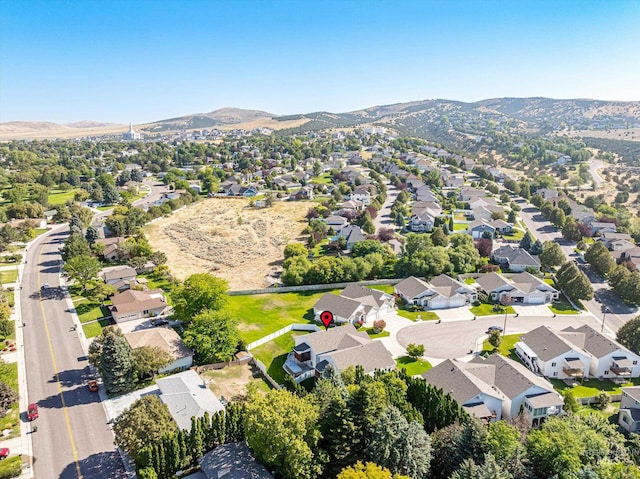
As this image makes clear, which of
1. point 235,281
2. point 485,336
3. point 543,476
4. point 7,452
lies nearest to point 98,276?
point 235,281

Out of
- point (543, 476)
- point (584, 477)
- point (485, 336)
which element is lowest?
point (485, 336)

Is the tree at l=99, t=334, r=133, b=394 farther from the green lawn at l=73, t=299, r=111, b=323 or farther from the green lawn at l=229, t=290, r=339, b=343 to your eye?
the green lawn at l=73, t=299, r=111, b=323

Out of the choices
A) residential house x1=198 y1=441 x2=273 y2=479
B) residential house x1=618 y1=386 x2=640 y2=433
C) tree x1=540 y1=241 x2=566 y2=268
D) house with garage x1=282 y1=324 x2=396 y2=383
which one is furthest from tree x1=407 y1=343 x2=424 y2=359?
tree x1=540 y1=241 x2=566 y2=268

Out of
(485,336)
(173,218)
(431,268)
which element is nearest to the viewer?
(485,336)

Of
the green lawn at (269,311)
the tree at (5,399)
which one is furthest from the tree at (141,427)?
the green lawn at (269,311)

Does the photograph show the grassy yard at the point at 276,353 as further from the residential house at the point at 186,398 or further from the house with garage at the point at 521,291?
the house with garage at the point at 521,291

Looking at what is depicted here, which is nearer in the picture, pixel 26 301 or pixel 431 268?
pixel 26 301

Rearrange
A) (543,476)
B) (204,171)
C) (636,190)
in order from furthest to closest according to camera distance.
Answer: (204,171) < (636,190) < (543,476)

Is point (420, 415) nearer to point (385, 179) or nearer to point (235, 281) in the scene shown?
point (235, 281)
